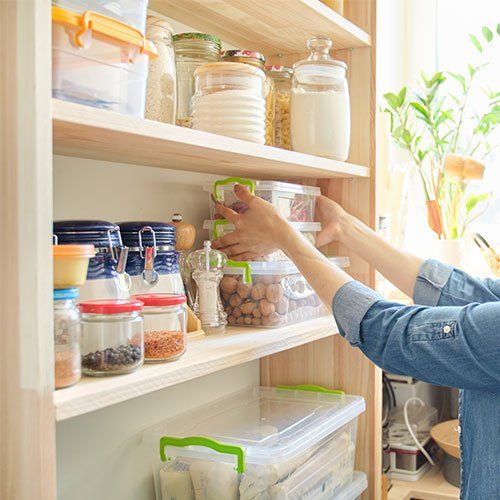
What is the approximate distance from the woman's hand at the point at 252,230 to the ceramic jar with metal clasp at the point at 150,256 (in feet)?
0.71

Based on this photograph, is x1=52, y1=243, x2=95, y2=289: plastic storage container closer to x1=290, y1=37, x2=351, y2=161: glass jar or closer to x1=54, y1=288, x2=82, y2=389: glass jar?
x1=54, y1=288, x2=82, y2=389: glass jar

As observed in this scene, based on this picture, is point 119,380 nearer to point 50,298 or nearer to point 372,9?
point 50,298

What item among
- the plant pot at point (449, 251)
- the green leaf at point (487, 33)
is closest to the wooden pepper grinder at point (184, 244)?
the plant pot at point (449, 251)

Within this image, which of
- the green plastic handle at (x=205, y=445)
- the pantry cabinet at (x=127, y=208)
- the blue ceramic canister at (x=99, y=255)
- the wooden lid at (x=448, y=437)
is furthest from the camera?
the wooden lid at (x=448, y=437)

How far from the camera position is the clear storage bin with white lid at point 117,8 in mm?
883

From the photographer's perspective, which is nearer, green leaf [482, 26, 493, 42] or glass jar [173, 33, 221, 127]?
glass jar [173, 33, 221, 127]

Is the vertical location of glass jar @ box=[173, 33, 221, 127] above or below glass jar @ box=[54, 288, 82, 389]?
above

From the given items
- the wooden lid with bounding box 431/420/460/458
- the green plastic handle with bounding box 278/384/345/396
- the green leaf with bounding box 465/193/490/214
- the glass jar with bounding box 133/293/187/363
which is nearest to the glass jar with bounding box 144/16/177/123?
the glass jar with bounding box 133/293/187/363

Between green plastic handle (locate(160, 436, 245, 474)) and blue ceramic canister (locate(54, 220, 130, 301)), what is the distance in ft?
1.21

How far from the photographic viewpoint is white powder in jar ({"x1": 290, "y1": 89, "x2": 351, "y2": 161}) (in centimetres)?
144

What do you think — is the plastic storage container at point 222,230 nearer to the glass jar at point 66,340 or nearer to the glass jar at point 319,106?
the glass jar at point 319,106

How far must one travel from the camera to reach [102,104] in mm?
885

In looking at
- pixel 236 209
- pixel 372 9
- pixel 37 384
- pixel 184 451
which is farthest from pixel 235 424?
pixel 372 9

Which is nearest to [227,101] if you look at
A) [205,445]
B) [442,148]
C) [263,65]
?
[263,65]
